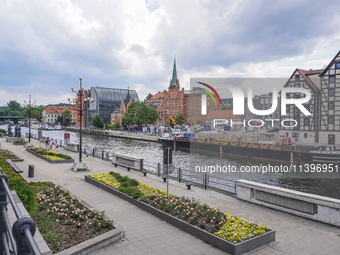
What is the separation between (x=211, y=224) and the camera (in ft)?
32.6

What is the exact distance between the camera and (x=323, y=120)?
4462 centimetres

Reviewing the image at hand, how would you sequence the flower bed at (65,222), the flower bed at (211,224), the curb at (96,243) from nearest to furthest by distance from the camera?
1. the curb at (96,243)
2. the flower bed at (65,222)
3. the flower bed at (211,224)

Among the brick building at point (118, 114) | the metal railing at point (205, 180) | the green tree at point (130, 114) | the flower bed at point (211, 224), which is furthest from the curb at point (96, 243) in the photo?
the brick building at point (118, 114)

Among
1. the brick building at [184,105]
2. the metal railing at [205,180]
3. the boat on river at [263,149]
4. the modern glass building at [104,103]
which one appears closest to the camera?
the metal railing at [205,180]

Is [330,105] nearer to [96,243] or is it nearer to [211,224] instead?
[211,224]

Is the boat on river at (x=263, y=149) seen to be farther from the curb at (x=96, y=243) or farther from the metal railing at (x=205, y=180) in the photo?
the curb at (x=96, y=243)

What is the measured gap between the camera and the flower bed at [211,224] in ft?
28.7

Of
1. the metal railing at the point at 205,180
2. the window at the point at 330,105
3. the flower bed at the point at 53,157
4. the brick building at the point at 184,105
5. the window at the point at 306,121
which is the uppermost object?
the brick building at the point at 184,105

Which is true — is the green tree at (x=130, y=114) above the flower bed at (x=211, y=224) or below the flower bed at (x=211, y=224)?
above

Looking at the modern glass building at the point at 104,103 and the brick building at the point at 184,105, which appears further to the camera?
the modern glass building at the point at 104,103

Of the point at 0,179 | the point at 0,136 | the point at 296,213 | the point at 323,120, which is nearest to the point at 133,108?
the point at 0,136

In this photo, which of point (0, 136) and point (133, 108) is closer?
point (0, 136)

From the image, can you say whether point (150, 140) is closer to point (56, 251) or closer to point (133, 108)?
point (133, 108)

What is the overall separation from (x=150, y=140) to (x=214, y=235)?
63.0 m
